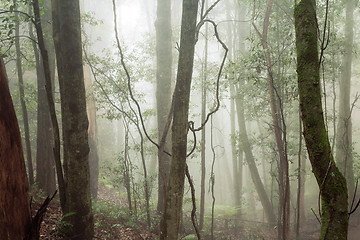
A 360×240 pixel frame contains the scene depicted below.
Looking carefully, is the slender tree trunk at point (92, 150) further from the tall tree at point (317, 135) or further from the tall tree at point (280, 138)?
the tall tree at point (317, 135)

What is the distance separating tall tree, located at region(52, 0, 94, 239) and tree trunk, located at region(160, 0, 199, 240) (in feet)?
5.06

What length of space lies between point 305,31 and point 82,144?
12.0 ft

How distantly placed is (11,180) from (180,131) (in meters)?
2.16

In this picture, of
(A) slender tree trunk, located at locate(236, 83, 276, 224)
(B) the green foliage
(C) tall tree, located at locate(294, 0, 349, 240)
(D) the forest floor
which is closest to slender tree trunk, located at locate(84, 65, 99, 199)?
(D) the forest floor

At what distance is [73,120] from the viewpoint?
4152 mm

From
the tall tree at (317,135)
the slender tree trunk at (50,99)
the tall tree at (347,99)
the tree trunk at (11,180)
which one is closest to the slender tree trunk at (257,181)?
the tall tree at (347,99)

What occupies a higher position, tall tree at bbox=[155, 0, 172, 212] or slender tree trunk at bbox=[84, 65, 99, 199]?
tall tree at bbox=[155, 0, 172, 212]

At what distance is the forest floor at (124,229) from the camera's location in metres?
5.06

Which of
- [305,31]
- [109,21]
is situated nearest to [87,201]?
[305,31]

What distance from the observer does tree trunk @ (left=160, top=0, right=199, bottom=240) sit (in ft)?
11.9

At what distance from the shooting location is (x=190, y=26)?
12.4 ft

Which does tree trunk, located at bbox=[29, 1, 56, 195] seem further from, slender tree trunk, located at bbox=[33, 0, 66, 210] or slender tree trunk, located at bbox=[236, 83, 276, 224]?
slender tree trunk, located at bbox=[236, 83, 276, 224]

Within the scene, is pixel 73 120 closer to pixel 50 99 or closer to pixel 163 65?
pixel 50 99

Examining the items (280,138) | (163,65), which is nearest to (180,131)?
(280,138)
